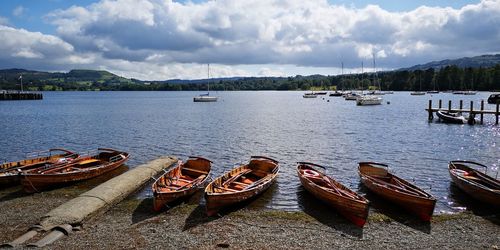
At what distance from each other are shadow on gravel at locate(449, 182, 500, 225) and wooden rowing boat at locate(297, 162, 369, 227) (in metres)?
6.08

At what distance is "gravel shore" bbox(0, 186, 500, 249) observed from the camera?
1429cm

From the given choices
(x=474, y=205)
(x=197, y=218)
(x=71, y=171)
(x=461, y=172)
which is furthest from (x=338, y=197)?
(x=71, y=171)

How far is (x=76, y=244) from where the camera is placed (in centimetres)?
1398

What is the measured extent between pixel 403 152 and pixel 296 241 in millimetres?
24736

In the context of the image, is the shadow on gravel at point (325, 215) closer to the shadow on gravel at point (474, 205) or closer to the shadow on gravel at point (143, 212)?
the shadow on gravel at point (474, 205)

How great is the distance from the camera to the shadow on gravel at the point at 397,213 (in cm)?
1652

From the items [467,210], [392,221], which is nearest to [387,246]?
[392,221]

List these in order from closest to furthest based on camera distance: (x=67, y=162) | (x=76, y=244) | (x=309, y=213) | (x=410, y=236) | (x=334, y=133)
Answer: (x=76, y=244), (x=410, y=236), (x=309, y=213), (x=67, y=162), (x=334, y=133)

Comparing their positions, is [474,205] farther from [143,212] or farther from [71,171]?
[71,171]

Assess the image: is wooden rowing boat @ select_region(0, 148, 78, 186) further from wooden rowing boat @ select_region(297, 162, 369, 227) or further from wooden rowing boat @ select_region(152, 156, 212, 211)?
wooden rowing boat @ select_region(297, 162, 369, 227)

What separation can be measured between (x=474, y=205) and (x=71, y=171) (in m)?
23.0

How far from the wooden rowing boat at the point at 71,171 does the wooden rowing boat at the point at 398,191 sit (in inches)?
666

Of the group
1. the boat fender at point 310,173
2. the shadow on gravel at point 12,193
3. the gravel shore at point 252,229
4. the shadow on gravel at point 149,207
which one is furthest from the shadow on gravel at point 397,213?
the shadow on gravel at point 12,193

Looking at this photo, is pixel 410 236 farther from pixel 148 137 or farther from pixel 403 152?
pixel 148 137
